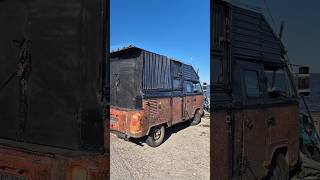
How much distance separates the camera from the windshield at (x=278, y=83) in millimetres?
3323

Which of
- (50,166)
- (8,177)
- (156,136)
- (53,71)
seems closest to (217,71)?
(156,136)

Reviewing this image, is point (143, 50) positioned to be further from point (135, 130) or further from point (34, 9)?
point (34, 9)

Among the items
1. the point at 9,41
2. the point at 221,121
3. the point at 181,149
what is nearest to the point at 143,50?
the point at 181,149

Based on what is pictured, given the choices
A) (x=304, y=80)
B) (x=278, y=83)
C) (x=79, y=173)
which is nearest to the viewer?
(x=79, y=173)

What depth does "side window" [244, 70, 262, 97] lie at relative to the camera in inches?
115

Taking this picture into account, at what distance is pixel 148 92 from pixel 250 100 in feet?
3.91

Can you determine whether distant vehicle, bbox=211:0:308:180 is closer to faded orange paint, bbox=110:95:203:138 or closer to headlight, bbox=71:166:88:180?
faded orange paint, bbox=110:95:203:138

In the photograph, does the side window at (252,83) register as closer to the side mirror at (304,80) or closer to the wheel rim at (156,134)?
the side mirror at (304,80)

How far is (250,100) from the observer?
2.93 metres

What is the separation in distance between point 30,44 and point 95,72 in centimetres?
58

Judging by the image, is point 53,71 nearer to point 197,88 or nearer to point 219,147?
point 197,88

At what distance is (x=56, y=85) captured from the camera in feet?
7.52

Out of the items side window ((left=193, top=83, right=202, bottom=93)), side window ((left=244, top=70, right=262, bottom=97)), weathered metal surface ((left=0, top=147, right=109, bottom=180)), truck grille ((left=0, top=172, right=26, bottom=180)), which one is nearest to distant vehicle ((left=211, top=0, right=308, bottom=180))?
side window ((left=244, top=70, right=262, bottom=97))

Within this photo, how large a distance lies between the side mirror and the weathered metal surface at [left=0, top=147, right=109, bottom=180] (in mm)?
1941
